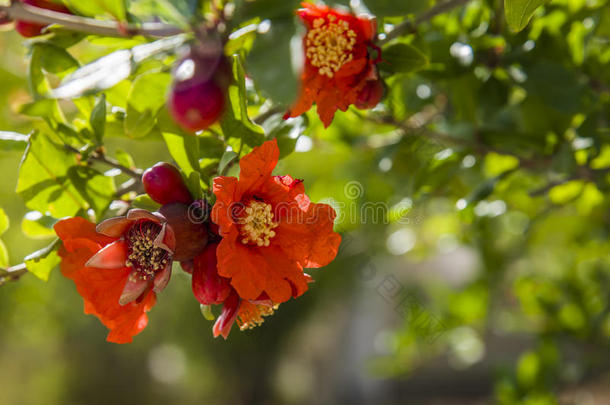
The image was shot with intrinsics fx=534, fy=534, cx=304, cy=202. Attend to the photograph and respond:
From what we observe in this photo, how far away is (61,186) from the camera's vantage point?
0.63m

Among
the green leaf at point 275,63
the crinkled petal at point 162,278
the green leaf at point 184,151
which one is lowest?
the crinkled petal at point 162,278

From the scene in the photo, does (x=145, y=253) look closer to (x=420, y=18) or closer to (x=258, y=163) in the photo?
(x=258, y=163)

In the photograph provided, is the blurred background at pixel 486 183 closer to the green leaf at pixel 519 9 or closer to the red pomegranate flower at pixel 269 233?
the red pomegranate flower at pixel 269 233

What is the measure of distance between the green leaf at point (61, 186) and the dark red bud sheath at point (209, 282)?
0.56ft

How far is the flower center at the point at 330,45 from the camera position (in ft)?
1.88

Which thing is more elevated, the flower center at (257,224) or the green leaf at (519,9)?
the green leaf at (519,9)

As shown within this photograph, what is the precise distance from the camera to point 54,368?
20.1 ft

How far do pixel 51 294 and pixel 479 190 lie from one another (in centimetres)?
440

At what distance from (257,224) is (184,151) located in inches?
4.4

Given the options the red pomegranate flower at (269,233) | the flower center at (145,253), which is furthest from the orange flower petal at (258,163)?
the flower center at (145,253)

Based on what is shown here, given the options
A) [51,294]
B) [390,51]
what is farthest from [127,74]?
[51,294]

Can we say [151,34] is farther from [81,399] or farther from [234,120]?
[81,399]

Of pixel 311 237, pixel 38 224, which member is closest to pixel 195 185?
pixel 311 237

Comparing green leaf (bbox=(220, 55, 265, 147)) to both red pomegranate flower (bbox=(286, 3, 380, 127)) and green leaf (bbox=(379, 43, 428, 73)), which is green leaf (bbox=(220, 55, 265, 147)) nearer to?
red pomegranate flower (bbox=(286, 3, 380, 127))
